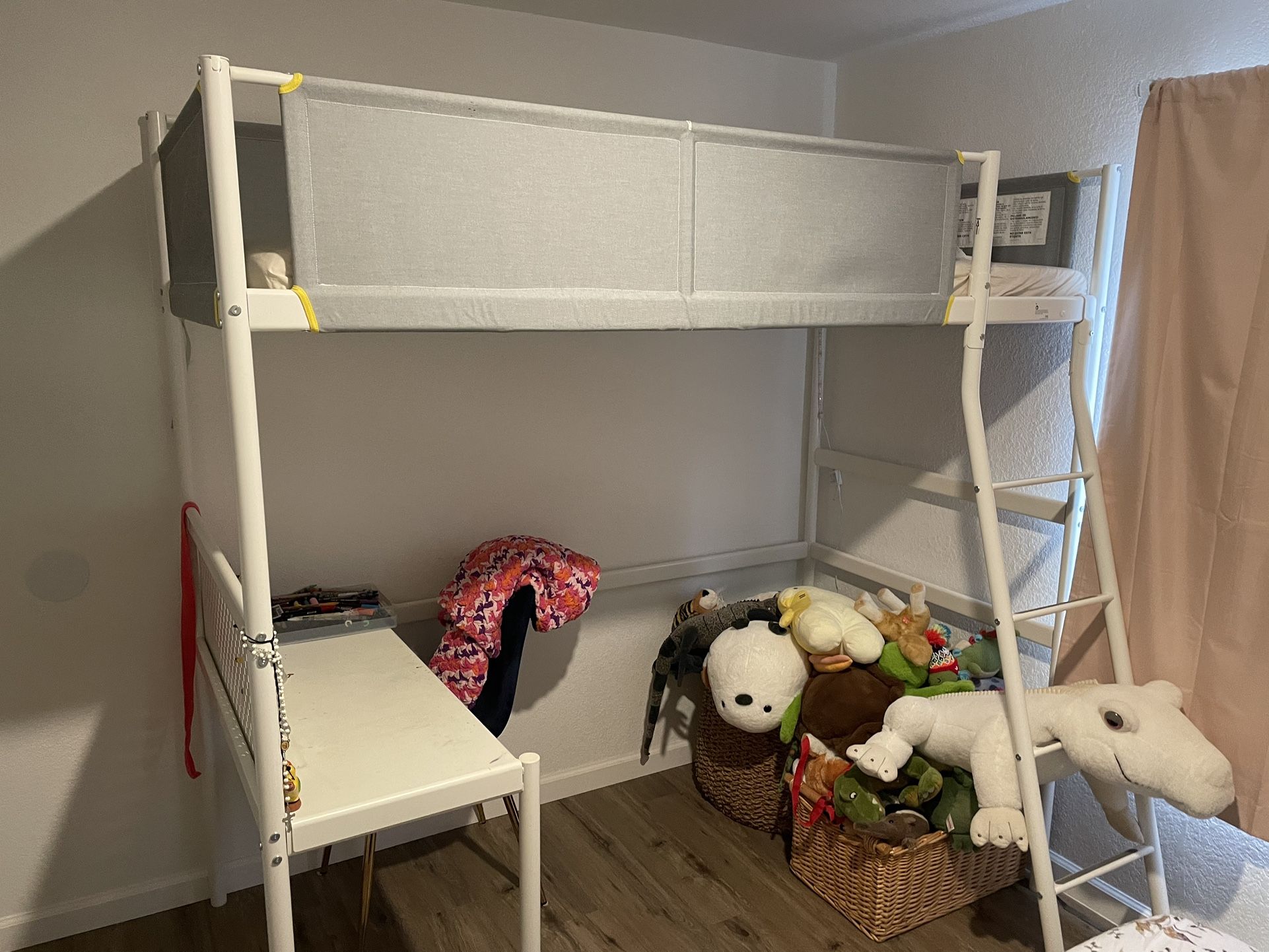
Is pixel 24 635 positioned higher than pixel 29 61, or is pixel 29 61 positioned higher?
pixel 29 61

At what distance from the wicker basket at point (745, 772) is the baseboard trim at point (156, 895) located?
0.46 m

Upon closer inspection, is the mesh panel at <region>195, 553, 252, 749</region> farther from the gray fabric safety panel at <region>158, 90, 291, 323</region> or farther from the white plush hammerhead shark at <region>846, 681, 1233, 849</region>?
the white plush hammerhead shark at <region>846, 681, 1233, 849</region>

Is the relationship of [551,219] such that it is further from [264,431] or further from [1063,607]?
[1063,607]

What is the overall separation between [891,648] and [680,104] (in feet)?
5.15

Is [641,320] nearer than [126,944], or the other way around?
[641,320]

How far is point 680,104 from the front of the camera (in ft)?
8.67

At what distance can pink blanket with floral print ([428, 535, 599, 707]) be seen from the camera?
7.47 ft

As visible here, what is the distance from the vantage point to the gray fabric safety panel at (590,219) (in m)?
1.36

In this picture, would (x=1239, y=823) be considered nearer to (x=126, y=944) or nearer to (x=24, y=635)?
(x=126, y=944)

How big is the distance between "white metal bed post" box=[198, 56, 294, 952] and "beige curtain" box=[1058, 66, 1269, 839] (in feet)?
5.77

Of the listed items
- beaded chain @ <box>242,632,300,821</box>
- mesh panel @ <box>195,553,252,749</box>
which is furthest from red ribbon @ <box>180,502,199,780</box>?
beaded chain @ <box>242,632,300,821</box>

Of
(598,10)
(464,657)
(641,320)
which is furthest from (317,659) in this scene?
(598,10)

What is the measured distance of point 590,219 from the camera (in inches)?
61.7

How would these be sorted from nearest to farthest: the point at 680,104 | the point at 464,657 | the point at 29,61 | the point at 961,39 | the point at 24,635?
the point at 29,61
the point at 24,635
the point at 464,657
the point at 961,39
the point at 680,104
